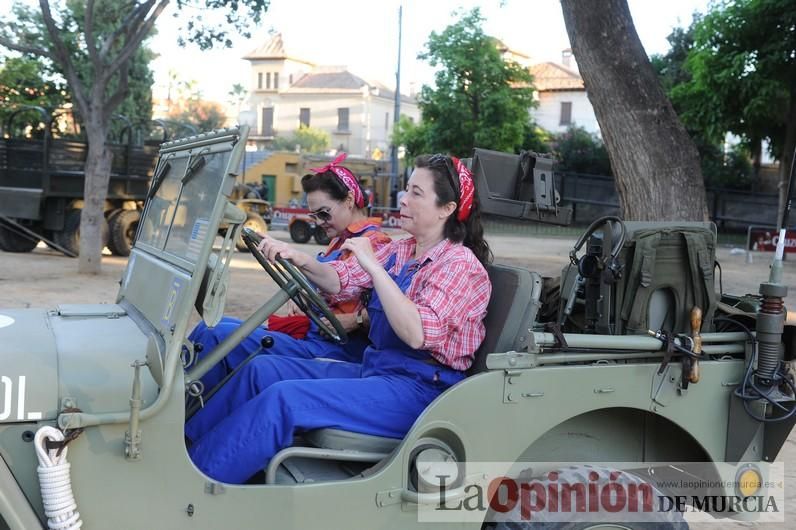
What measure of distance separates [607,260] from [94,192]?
11072mm

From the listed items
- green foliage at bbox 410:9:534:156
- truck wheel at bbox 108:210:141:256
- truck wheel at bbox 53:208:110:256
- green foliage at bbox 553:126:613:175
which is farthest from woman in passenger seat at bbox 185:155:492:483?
green foliage at bbox 553:126:613:175

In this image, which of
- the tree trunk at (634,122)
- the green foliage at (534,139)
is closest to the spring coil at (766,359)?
the tree trunk at (634,122)

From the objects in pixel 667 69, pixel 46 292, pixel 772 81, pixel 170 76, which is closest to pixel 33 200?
pixel 46 292

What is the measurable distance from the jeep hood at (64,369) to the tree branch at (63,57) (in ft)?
33.8

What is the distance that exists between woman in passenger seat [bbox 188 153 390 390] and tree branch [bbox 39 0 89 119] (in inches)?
359

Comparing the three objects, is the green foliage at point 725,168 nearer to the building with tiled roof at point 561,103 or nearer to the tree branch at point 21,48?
the building with tiled roof at point 561,103

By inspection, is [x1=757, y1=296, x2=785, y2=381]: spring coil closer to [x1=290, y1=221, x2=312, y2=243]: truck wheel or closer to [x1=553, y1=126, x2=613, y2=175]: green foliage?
[x1=290, y1=221, x2=312, y2=243]: truck wheel

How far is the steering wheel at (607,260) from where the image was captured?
3326 millimetres

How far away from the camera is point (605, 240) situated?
3449mm

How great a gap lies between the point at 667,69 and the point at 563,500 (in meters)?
34.4

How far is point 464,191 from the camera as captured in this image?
3328 millimetres

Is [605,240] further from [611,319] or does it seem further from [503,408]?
[503,408]

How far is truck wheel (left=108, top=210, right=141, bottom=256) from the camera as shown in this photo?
16453mm

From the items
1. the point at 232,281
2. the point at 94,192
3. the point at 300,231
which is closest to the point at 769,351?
the point at 232,281
